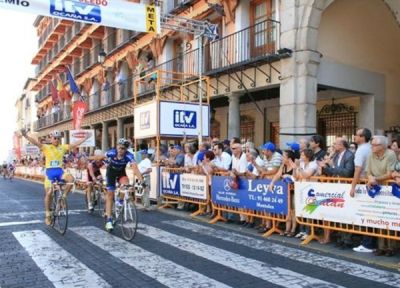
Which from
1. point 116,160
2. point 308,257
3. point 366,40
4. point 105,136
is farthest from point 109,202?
point 105,136

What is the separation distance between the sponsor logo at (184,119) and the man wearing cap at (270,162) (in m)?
4.80

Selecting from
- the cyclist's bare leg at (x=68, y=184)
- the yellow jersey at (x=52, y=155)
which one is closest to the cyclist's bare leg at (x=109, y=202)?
the cyclist's bare leg at (x=68, y=184)

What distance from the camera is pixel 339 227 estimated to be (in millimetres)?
8016

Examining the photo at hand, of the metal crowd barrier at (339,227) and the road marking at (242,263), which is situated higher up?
the metal crowd barrier at (339,227)

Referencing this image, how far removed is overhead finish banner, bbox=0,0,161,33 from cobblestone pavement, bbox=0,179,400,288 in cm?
569

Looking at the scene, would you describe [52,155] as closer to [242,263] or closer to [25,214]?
[25,214]

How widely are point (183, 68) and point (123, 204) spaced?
12.6 m

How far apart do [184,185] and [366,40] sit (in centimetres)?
852

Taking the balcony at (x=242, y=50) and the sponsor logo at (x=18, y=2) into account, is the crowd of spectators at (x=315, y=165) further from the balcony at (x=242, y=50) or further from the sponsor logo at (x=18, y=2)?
the sponsor logo at (x=18, y=2)

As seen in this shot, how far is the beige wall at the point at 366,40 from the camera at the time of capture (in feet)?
49.1

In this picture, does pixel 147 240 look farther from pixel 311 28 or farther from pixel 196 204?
pixel 311 28

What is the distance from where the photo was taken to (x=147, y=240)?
8477 millimetres

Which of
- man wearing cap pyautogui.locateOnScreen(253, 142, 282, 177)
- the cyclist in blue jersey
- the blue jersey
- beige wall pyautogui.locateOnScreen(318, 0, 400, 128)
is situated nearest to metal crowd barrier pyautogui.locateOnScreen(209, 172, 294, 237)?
man wearing cap pyautogui.locateOnScreen(253, 142, 282, 177)

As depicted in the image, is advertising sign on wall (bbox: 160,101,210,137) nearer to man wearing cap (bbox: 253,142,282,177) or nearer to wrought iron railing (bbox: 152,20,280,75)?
wrought iron railing (bbox: 152,20,280,75)
